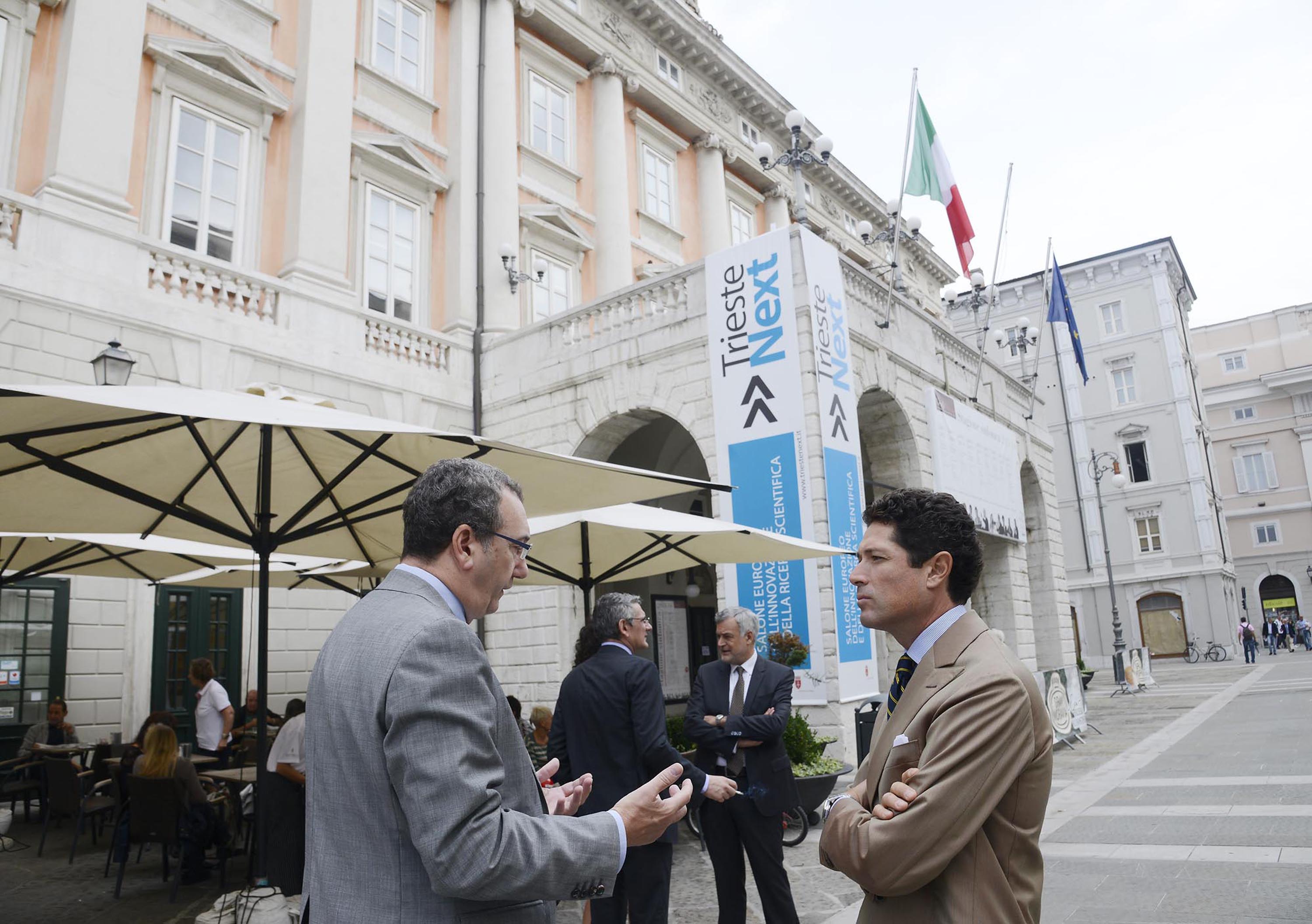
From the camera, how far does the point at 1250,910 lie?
5.01 m

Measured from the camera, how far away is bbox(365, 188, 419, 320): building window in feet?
53.4

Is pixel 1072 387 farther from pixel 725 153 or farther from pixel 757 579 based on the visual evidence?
pixel 757 579

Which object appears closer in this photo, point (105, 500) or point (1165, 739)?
point (105, 500)

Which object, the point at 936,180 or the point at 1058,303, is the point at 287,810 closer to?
the point at 936,180

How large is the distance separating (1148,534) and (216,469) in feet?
154

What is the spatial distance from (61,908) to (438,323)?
1226cm

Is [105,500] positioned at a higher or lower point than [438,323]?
lower

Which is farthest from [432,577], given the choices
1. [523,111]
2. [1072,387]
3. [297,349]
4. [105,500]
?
[1072,387]

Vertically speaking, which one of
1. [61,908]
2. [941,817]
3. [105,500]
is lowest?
[61,908]

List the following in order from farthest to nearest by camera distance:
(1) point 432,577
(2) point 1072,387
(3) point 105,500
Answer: (2) point 1072,387 → (3) point 105,500 → (1) point 432,577

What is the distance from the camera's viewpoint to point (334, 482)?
5.45 meters

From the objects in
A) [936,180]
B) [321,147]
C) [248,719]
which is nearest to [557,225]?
[321,147]

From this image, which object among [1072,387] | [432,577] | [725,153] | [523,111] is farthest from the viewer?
[1072,387]

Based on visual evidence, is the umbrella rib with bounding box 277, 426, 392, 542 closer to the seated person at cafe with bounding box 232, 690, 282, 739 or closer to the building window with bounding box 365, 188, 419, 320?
the seated person at cafe with bounding box 232, 690, 282, 739
